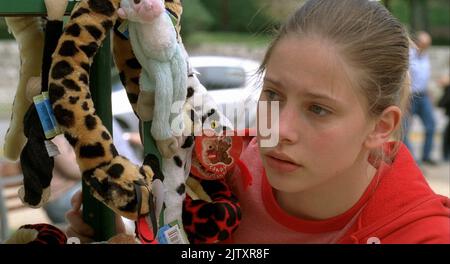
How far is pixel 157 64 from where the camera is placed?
3.99 feet

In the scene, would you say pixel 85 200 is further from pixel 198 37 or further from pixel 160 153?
pixel 198 37

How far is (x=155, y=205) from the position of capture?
122cm

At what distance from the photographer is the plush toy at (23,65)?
1342 mm

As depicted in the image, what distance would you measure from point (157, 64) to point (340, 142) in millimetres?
364

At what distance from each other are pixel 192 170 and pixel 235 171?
0.14 m

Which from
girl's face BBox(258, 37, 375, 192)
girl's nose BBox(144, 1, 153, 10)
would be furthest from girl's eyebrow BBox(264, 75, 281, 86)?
girl's nose BBox(144, 1, 153, 10)

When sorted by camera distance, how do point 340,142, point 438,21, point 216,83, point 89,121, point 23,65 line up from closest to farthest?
point 89,121, point 340,142, point 23,65, point 216,83, point 438,21

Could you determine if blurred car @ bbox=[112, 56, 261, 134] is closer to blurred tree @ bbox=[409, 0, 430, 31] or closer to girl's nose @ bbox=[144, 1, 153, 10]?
girl's nose @ bbox=[144, 1, 153, 10]

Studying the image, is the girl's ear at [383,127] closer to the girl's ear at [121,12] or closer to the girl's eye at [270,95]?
the girl's eye at [270,95]

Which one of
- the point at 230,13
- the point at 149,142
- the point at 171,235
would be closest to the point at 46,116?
the point at 149,142

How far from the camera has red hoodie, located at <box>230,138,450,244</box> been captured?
127cm

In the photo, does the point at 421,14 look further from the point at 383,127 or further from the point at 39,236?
the point at 39,236

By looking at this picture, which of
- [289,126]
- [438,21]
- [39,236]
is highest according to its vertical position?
[438,21]
